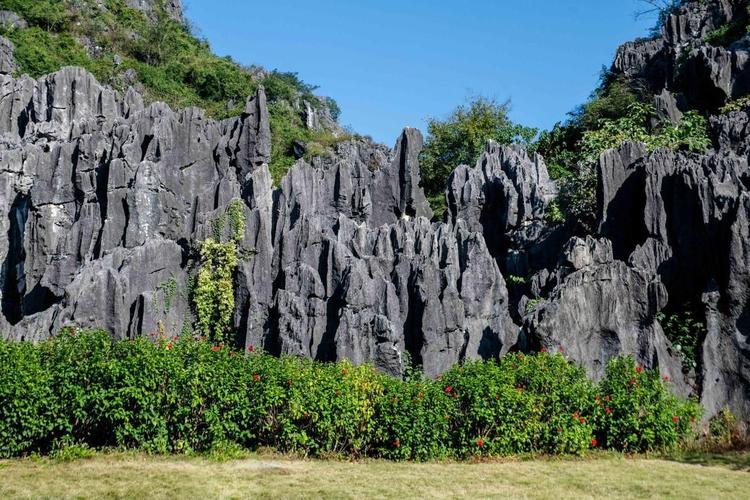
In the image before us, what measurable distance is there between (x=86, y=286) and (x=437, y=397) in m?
10.4

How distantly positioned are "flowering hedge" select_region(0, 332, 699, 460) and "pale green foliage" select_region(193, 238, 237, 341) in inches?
265

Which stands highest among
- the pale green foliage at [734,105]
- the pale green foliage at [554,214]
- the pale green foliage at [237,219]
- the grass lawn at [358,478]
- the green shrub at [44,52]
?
the green shrub at [44,52]

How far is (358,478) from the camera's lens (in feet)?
36.2

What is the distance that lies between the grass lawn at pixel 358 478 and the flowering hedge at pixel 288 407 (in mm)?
453

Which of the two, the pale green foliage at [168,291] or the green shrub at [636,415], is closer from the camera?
the green shrub at [636,415]

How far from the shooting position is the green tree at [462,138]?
125 ft

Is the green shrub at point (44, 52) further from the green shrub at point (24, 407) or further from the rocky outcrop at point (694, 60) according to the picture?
the green shrub at point (24, 407)

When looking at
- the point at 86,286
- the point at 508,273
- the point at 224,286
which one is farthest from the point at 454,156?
the point at 86,286

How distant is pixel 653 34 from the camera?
49.5 metres

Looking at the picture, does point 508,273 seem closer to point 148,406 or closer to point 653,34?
point 148,406

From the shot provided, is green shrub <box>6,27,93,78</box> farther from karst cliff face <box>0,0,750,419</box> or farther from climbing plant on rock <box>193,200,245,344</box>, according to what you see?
climbing plant on rock <box>193,200,245,344</box>

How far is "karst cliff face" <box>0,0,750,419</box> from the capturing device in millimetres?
15852

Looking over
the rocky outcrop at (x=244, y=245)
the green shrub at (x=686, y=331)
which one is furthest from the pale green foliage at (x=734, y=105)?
the green shrub at (x=686, y=331)

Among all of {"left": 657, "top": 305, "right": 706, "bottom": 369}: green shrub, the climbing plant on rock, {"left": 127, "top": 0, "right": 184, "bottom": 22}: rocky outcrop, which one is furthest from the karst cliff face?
{"left": 127, "top": 0, "right": 184, "bottom": 22}: rocky outcrop
